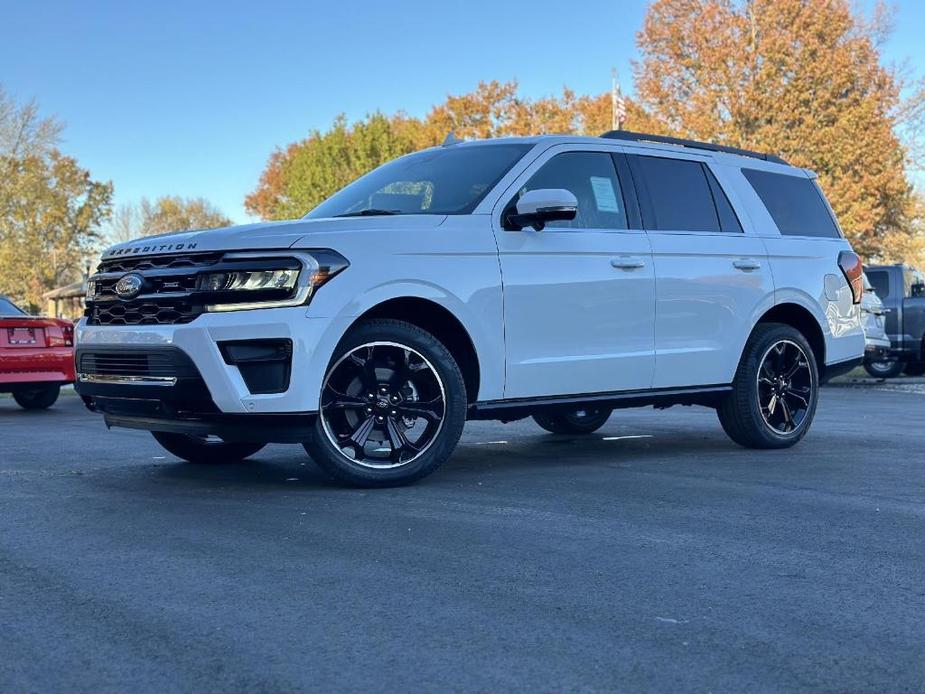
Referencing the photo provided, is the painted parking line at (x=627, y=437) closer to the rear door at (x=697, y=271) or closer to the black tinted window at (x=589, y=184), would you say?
the rear door at (x=697, y=271)

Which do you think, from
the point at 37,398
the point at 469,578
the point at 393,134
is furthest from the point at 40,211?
the point at 469,578

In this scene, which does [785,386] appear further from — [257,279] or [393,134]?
[393,134]

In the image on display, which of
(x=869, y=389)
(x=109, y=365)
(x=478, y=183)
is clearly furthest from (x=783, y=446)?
(x=869, y=389)

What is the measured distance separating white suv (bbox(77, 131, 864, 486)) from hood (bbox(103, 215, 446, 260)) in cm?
2

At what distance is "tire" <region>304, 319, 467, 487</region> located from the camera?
5891 mm

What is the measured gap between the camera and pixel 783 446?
8.09 meters

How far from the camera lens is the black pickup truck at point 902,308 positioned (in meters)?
18.8

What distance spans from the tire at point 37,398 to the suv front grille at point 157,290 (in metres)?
8.22

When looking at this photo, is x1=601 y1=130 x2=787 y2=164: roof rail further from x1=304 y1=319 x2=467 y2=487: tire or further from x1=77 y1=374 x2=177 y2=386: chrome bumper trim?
x1=77 y1=374 x2=177 y2=386: chrome bumper trim

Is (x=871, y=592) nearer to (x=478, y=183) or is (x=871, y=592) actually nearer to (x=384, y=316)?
(x=384, y=316)

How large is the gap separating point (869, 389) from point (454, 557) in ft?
44.1

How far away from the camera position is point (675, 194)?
761cm

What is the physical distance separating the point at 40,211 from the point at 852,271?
51.7 meters

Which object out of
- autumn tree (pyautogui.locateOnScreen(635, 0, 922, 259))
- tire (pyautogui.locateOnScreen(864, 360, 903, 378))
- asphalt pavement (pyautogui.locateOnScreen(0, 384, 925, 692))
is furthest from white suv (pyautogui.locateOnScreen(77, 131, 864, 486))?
autumn tree (pyautogui.locateOnScreen(635, 0, 922, 259))
